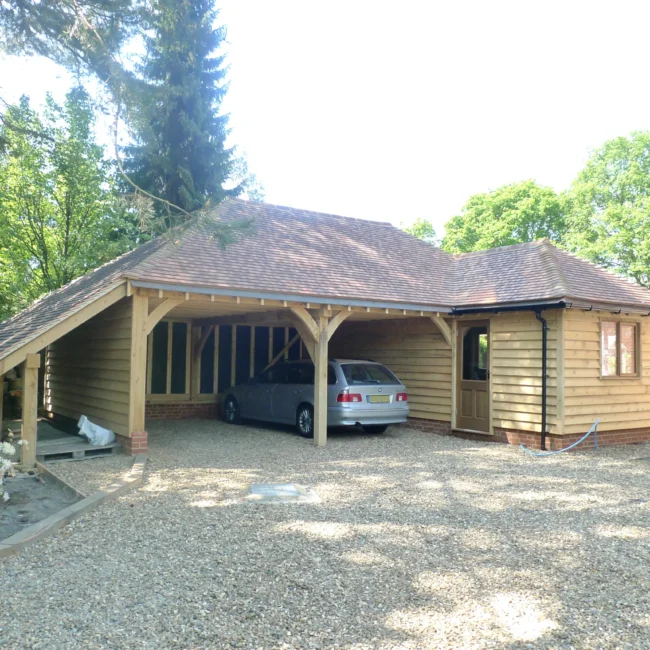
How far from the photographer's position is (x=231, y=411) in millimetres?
14273

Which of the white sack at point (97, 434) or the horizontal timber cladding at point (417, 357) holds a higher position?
the horizontal timber cladding at point (417, 357)

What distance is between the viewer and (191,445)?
10.9 m

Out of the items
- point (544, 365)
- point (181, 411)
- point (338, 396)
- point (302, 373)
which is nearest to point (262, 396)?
point (302, 373)

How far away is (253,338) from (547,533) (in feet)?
36.2

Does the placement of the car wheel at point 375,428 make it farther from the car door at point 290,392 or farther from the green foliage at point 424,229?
the green foliage at point 424,229

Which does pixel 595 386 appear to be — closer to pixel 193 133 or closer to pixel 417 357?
pixel 417 357

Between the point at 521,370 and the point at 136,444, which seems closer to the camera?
the point at 136,444

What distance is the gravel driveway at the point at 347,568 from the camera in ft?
11.9

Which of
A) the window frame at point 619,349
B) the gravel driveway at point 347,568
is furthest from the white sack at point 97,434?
the window frame at point 619,349

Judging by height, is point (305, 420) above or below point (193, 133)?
below

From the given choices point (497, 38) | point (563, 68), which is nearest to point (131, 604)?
point (497, 38)

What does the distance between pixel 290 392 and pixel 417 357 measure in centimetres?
301

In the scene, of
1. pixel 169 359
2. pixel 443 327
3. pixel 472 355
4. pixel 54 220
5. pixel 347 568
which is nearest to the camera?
pixel 347 568

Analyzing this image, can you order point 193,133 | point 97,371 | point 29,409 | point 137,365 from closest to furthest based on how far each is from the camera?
1. point 29,409
2. point 137,365
3. point 97,371
4. point 193,133
